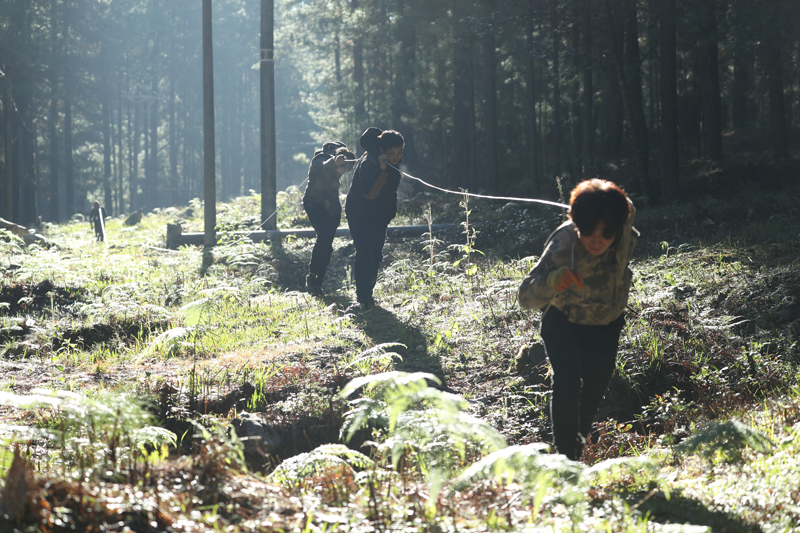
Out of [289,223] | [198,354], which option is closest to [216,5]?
[289,223]

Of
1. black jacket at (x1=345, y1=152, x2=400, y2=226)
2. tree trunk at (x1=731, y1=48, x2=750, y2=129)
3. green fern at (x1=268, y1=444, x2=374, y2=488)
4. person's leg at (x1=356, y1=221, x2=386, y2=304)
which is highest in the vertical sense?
tree trunk at (x1=731, y1=48, x2=750, y2=129)

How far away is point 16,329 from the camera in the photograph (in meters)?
8.16

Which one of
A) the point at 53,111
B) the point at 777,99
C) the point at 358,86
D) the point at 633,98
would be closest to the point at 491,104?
the point at 633,98

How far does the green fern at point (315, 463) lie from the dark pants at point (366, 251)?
16.8 ft

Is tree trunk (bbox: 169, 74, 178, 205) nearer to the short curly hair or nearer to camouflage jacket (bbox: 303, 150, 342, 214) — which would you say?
camouflage jacket (bbox: 303, 150, 342, 214)

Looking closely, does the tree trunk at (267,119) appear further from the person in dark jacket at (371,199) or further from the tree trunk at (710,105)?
the tree trunk at (710,105)

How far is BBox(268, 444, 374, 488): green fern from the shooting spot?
3.38 m

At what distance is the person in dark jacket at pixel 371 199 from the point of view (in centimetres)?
835

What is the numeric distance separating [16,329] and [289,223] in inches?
420

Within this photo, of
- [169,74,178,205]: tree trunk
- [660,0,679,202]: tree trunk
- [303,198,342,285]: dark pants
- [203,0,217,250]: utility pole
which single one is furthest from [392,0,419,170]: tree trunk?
[169,74,178,205]: tree trunk

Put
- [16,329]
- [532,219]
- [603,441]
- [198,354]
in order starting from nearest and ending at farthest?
[603,441] → [198,354] → [16,329] → [532,219]

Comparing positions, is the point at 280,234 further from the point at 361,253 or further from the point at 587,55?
the point at 587,55

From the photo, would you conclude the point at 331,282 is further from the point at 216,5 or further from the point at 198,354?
the point at 216,5

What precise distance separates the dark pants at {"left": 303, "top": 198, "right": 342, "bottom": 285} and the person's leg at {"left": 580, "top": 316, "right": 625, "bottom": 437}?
6627 mm
